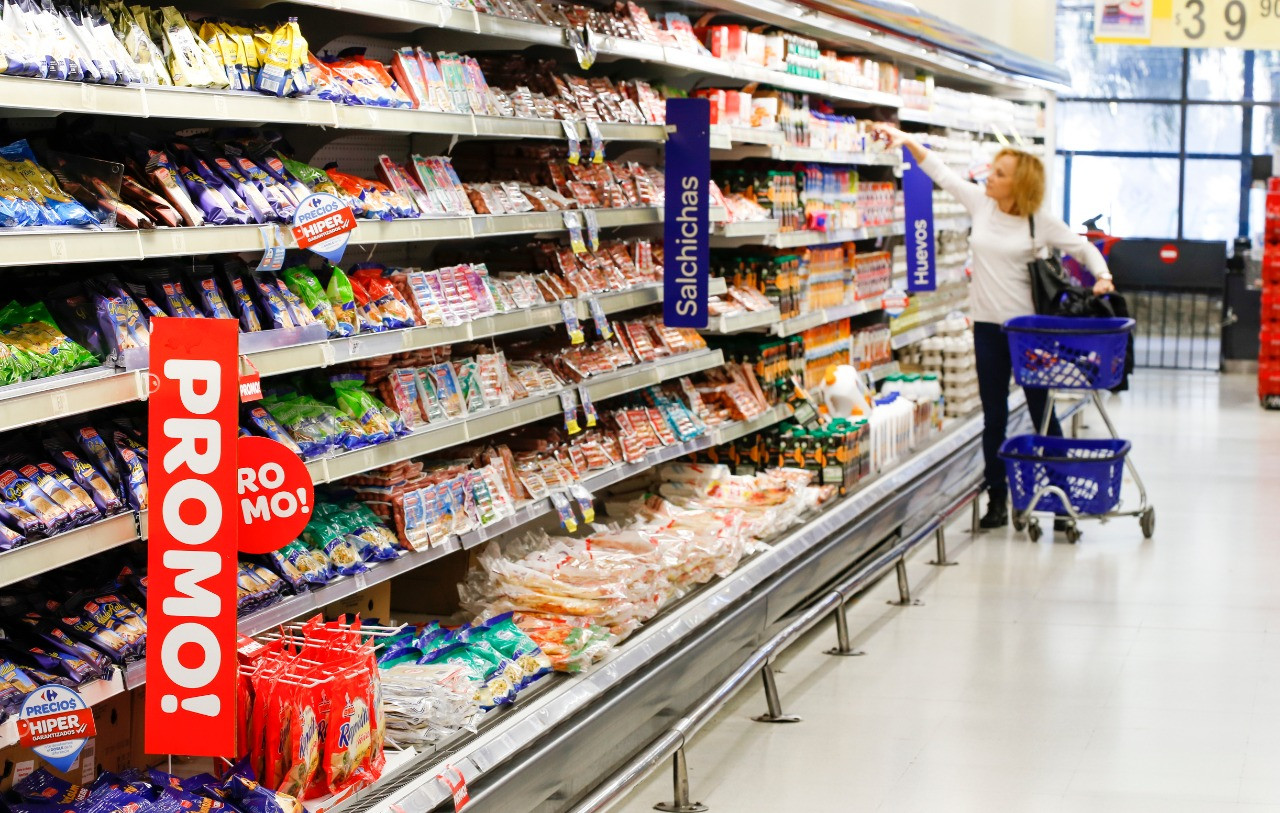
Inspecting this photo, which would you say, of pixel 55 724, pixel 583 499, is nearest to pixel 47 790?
pixel 55 724

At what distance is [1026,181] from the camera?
24.0 feet

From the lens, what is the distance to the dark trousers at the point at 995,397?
24.6 ft

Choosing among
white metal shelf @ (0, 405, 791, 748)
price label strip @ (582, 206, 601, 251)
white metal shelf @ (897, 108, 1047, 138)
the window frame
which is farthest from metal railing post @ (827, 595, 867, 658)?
the window frame

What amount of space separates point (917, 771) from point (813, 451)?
7.13 feet

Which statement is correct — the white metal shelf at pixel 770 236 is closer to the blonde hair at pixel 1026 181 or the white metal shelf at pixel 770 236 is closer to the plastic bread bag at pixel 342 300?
the blonde hair at pixel 1026 181

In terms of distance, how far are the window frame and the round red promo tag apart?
17.0m

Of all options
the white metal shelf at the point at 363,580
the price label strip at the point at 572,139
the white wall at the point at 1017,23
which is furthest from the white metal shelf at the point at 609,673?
the white wall at the point at 1017,23

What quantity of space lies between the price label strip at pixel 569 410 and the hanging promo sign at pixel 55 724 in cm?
218

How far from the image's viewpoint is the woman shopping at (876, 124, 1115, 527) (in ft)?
24.0

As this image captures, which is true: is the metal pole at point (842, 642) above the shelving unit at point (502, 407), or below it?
below

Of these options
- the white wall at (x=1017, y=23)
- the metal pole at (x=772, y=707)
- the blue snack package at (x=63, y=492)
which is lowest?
the metal pole at (x=772, y=707)

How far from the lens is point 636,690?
401 centimetres

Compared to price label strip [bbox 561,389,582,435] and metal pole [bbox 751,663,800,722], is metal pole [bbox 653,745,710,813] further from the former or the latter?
price label strip [bbox 561,389,582,435]

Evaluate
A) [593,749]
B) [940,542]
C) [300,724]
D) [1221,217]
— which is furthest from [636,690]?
[1221,217]
